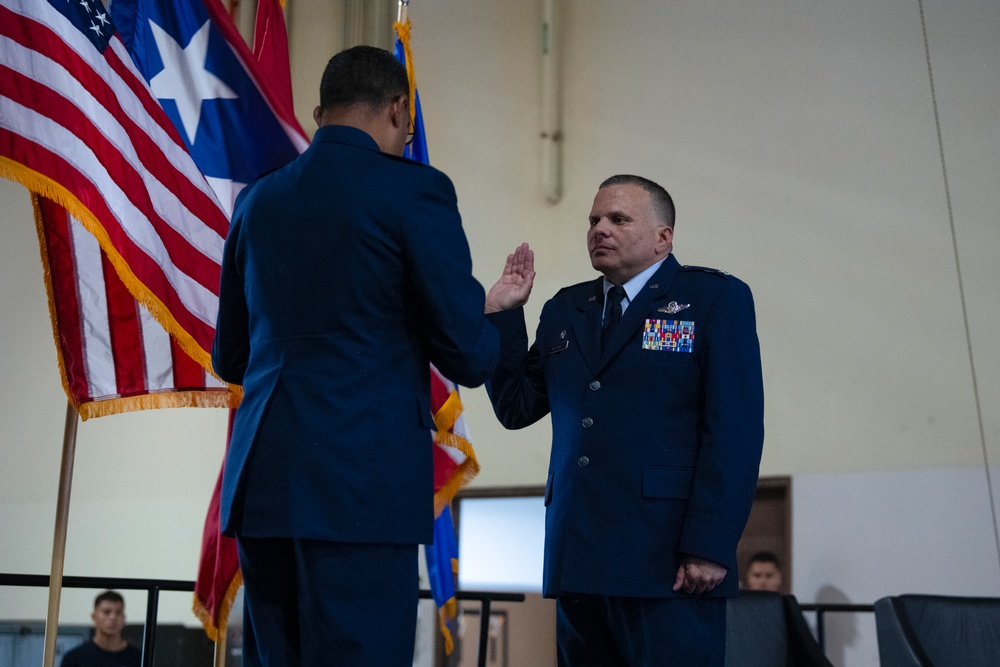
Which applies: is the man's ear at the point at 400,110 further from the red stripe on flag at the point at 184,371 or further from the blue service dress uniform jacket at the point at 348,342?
the red stripe on flag at the point at 184,371

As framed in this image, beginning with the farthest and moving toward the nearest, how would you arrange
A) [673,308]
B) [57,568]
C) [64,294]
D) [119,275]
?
[64,294] < [119,275] < [57,568] < [673,308]

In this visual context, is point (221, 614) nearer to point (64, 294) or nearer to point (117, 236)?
point (64, 294)

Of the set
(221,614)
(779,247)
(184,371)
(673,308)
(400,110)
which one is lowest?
(221,614)

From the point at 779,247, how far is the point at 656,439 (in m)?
4.15

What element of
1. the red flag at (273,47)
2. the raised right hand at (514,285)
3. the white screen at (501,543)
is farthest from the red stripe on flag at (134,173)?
the white screen at (501,543)

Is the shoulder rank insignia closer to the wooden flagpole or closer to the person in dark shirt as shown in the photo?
the wooden flagpole

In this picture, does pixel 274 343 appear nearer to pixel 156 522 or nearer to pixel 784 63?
pixel 784 63

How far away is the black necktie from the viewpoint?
206 centimetres

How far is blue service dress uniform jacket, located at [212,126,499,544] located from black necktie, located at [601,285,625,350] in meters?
0.48

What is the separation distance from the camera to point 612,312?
2.10 m

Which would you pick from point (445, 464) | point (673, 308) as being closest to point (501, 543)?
point (445, 464)

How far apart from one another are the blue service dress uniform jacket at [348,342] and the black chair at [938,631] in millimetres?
2541

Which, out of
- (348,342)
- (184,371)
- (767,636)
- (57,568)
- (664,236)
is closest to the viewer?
(348,342)

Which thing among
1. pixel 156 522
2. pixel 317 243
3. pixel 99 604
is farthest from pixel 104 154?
pixel 156 522
